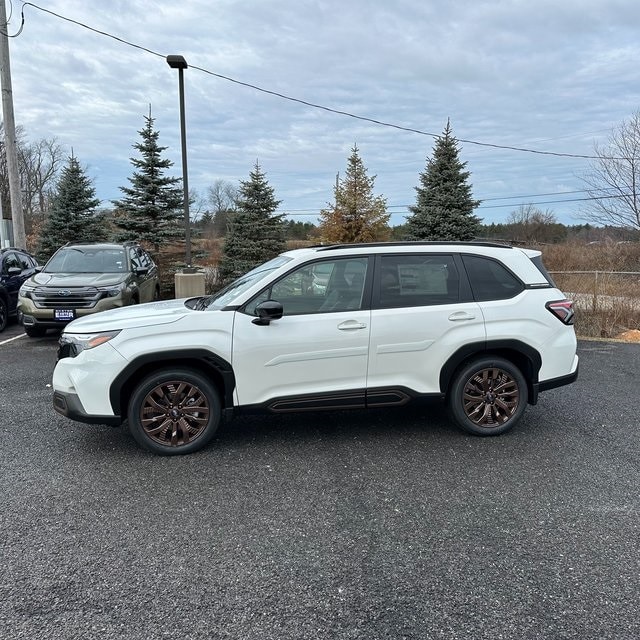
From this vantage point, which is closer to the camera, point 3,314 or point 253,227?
point 3,314

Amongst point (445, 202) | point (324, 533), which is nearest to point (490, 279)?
point (324, 533)

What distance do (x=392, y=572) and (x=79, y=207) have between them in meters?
21.5

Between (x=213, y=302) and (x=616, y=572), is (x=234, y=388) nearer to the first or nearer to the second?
(x=213, y=302)

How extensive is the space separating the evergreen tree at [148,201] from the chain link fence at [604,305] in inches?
507

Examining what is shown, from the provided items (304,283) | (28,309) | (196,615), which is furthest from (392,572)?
A: (28,309)

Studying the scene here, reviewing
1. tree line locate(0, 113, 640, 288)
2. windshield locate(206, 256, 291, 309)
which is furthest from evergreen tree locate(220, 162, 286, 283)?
windshield locate(206, 256, 291, 309)

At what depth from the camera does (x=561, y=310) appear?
4531mm

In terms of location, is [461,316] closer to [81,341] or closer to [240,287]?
[240,287]

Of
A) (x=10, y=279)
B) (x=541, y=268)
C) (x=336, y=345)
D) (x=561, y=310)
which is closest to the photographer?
(x=336, y=345)

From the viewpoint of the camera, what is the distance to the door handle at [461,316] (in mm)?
4324

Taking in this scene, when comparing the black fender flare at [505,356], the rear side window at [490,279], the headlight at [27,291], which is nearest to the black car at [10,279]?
the headlight at [27,291]

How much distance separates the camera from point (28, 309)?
835 cm

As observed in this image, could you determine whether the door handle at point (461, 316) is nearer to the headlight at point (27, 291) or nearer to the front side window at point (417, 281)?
the front side window at point (417, 281)

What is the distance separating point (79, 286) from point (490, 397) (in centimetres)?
687
